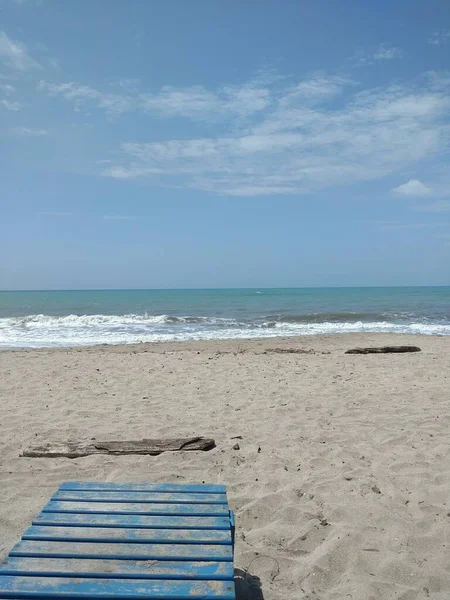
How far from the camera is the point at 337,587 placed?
2.79 meters

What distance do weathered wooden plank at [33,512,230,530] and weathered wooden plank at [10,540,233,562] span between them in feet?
0.51

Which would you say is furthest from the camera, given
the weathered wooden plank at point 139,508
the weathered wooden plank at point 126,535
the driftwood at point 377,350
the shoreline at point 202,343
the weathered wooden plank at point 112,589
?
the shoreline at point 202,343

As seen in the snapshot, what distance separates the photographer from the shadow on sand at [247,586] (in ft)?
8.86

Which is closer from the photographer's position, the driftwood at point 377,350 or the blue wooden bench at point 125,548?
the blue wooden bench at point 125,548

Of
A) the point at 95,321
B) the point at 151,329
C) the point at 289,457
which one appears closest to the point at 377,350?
the point at 289,457

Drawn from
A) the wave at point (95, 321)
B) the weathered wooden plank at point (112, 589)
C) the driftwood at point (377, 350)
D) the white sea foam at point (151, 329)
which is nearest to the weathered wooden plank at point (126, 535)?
the weathered wooden plank at point (112, 589)

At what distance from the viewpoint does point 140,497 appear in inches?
104

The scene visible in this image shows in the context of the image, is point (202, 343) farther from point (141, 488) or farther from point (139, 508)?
point (139, 508)

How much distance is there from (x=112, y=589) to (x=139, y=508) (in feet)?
2.13

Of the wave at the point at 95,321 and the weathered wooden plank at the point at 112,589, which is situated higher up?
the weathered wooden plank at the point at 112,589

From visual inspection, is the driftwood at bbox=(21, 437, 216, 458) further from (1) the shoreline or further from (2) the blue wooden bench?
(1) the shoreline

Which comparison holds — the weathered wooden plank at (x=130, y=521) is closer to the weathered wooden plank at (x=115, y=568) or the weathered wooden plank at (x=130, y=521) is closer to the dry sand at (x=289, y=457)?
the weathered wooden plank at (x=115, y=568)

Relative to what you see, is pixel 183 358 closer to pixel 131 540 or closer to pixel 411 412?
pixel 411 412

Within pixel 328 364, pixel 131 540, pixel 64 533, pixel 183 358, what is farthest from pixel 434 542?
pixel 183 358
